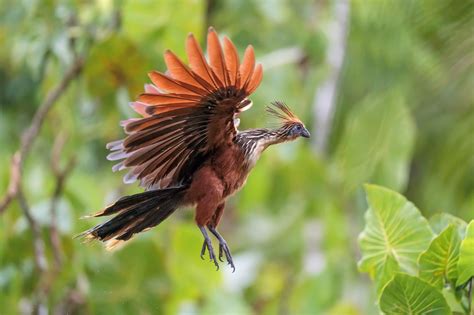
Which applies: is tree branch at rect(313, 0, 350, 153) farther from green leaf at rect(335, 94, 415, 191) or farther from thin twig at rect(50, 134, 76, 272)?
thin twig at rect(50, 134, 76, 272)

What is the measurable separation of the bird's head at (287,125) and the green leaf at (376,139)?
129 centimetres

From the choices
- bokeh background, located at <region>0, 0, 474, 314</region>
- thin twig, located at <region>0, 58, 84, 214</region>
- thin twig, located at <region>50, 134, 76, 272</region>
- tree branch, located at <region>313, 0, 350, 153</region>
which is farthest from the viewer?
tree branch, located at <region>313, 0, 350, 153</region>

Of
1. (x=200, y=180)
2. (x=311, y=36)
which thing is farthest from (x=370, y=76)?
(x=200, y=180)

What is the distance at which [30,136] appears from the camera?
4.10 metres

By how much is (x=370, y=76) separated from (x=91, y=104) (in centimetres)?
143

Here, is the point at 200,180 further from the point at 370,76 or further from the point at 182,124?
the point at 370,76

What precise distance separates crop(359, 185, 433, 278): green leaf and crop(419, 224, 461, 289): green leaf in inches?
3.1

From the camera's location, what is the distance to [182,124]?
7.85ft

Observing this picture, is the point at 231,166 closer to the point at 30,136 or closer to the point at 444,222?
the point at 444,222

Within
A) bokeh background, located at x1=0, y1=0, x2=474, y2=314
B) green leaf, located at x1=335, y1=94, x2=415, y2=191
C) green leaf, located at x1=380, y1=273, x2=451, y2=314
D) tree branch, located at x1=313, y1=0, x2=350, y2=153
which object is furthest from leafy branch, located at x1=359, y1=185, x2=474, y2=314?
tree branch, located at x1=313, y1=0, x2=350, y2=153

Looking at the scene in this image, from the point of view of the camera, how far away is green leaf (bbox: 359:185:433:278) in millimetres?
2479

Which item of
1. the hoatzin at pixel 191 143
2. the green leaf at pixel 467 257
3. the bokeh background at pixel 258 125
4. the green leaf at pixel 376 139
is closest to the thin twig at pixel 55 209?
the bokeh background at pixel 258 125

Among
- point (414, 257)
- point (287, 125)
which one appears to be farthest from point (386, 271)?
point (287, 125)

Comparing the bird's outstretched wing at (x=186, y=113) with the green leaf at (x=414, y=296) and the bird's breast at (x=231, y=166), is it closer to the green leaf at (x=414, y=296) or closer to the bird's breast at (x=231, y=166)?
the bird's breast at (x=231, y=166)
